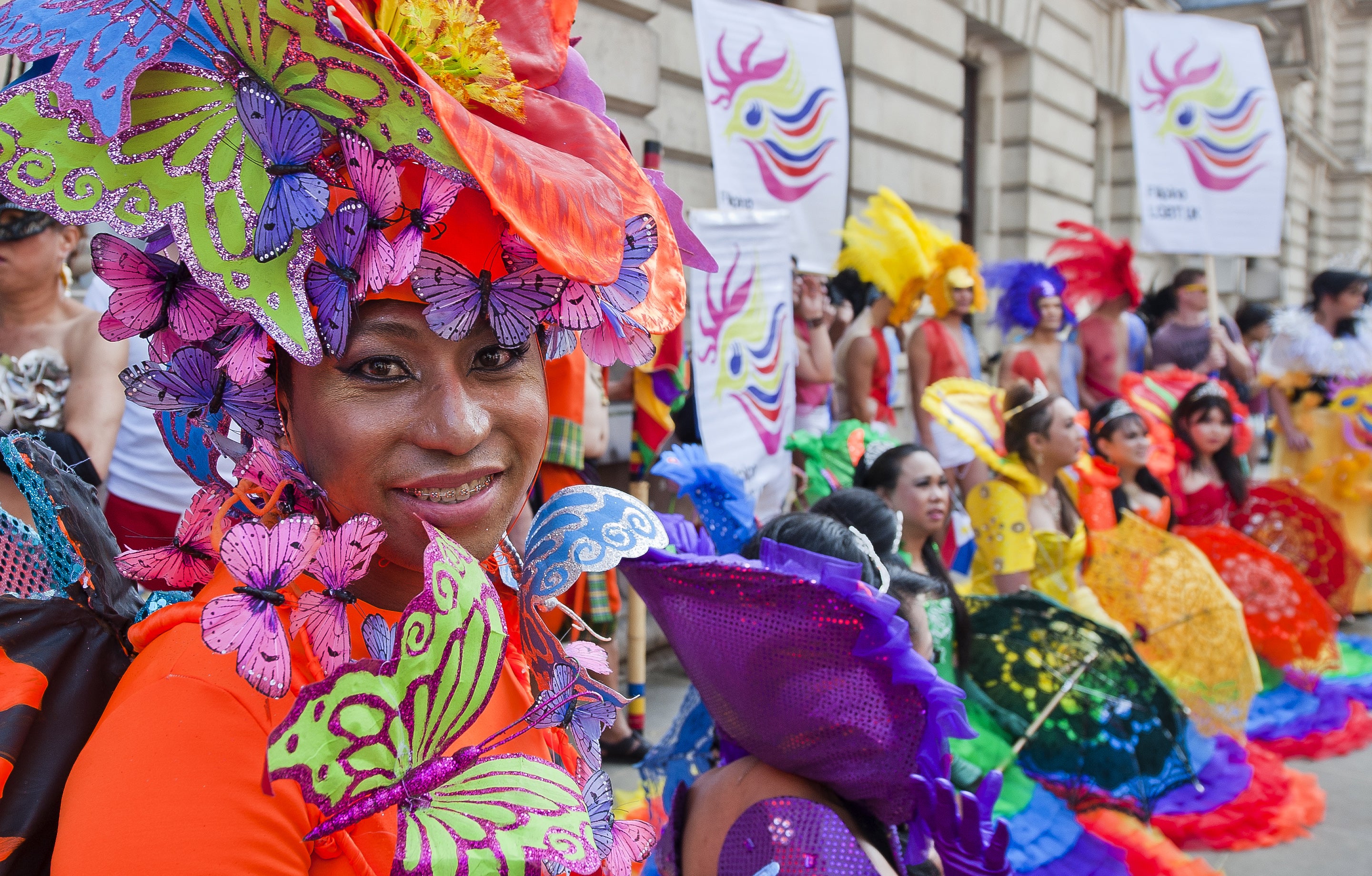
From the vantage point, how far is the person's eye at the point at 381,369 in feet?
3.51

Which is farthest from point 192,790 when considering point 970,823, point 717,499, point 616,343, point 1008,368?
point 1008,368

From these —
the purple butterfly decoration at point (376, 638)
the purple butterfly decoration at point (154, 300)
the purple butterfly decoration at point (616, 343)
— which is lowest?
the purple butterfly decoration at point (376, 638)

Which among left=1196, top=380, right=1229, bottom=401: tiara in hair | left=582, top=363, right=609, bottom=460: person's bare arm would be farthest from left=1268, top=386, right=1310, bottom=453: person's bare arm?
left=582, top=363, right=609, bottom=460: person's bare arm

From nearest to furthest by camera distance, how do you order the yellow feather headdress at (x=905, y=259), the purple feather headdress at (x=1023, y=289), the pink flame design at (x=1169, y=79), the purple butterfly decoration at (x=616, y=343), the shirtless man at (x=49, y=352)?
the purple butterfly decoration at (x=616, y=343), the shirtless man at (x=49, y=352), the yellow feather headdress at (x=905, y=259), the purple feather headdress at (x=1023, y=289), the pink flame design at (x=1169, y=79)

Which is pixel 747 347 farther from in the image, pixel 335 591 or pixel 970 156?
pixel 970 156

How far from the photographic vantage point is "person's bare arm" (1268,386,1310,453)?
7.34 metres

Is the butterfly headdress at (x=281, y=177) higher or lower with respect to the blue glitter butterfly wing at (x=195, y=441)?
higher

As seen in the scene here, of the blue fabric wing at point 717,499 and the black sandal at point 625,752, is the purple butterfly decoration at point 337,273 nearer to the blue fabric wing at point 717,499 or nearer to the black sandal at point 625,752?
the blue fabric wing at point 717,499

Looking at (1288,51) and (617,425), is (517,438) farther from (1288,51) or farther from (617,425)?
(1288,51)

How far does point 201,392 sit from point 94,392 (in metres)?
1.77

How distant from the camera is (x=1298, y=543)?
624cm

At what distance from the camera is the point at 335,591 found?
1001mm

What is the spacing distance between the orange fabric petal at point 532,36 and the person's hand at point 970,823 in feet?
4.49

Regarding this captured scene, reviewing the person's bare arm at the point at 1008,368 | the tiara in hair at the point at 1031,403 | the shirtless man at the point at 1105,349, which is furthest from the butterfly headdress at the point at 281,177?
the shirtless man at the point at 1105,349
